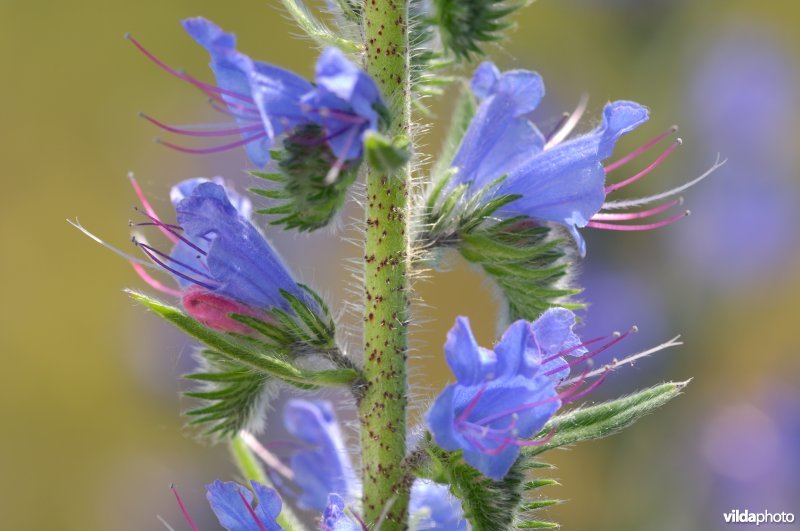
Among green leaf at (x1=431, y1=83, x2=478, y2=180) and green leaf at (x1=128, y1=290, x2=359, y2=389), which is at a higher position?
green leaf at (x1=431, y1=83, x2=478, y2=180)

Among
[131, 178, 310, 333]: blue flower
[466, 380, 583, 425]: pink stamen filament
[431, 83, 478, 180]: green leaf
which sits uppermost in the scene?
[431, 83, 478, 180]: green leaf

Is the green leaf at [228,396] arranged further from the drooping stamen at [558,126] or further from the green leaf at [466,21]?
the drooping stamen at [558,126]

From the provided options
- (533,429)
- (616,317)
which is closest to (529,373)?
(533,429)

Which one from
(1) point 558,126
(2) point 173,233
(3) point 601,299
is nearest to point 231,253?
(2) point 173,233

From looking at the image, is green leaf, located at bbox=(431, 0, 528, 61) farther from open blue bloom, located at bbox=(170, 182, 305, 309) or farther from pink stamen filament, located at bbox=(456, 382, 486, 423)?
pink stamen filament, located at bbox=(456, 382, 486, 423)

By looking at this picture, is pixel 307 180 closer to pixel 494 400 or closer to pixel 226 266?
pixel 226 266

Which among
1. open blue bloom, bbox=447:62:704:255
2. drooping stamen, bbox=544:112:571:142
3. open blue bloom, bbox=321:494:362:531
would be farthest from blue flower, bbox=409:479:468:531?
drooping stamen, bbox=544:112:571:142

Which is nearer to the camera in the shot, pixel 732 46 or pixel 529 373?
pixel 529 373

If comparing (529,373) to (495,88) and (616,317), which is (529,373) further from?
(616,317)
